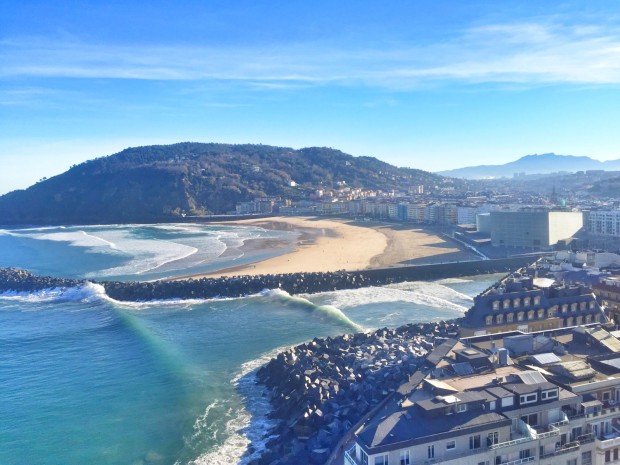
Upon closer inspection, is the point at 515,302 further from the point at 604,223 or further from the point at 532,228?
the point at 604,223

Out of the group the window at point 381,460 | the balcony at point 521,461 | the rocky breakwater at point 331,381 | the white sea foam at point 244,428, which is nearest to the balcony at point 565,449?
the balcony at point 521,461

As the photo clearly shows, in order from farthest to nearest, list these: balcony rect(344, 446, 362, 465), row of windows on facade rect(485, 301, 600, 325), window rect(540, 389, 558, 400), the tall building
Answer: the tall building < row of windows on facade rect(485, 301, 600, 325) < window rect(540, 389, 558, 400) < balcony rect(344, 446, 362, 465)

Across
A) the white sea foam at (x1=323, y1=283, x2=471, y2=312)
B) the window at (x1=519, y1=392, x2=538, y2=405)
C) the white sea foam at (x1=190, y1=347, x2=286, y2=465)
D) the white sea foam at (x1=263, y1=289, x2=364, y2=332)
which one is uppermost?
the window at (x1=519, y1=392, x2=538, y2=405)

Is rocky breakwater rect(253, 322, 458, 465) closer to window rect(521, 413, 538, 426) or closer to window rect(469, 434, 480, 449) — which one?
window rect(469, 434, 480, 449)

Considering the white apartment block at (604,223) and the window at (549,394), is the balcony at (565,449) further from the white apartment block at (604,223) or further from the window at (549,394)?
the white apartment block at (604,223)

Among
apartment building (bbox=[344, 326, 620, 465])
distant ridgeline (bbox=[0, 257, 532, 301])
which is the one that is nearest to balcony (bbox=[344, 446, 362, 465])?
apartment building (bbox=[344, 326, 620, 465])

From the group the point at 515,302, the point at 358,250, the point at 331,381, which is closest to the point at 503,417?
the point at 331,381
